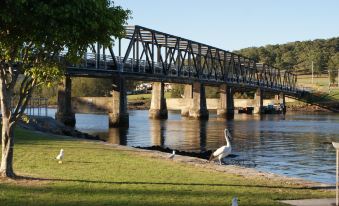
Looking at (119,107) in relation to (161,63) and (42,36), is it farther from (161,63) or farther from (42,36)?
(42,36)

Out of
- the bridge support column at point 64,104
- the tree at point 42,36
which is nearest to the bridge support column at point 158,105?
the bridge support column at point 64,104

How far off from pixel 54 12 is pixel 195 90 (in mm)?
99683

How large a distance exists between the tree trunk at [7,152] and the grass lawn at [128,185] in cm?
63

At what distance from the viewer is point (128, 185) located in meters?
16.5

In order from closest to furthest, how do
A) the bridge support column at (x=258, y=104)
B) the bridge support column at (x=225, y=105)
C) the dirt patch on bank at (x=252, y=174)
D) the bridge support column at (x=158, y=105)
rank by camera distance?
the dirt patch on bank at (x=252, y=174), the bridge support column at (x=158, y=105), the bridge support column at (x=225, y=105), the bridge support column at (x=258, y=104)

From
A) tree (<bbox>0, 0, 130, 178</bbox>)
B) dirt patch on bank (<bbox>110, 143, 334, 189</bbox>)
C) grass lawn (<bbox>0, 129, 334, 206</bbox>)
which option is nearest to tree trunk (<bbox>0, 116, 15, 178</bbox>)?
tree (<bbox>0, 0, 130, 178</bbox>)

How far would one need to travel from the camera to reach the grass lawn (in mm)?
14258

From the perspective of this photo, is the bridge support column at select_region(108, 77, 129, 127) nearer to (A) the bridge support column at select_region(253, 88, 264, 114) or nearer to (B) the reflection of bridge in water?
(B) the reflection of bridge in water

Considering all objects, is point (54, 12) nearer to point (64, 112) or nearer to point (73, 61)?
point (73, 61)

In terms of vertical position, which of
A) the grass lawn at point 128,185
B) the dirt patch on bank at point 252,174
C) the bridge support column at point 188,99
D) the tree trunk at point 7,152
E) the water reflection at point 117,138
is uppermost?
the bridge support column at point 188,99

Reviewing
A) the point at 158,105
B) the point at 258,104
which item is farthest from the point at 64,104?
the point at 258,104

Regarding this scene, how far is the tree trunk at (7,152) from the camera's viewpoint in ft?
56.1

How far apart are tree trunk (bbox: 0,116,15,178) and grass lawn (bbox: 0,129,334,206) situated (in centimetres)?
63

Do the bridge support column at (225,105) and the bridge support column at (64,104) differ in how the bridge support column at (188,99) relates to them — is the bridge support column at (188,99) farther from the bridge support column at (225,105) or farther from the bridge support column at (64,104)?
the bridge support column at (64,104)
